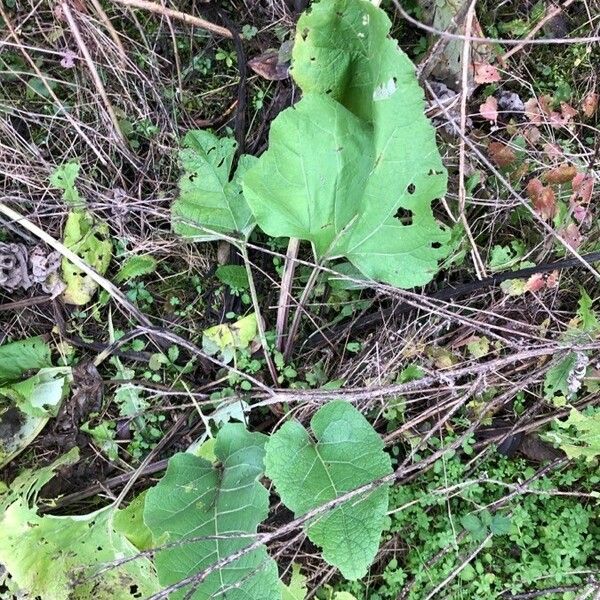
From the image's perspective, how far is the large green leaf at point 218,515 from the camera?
5.10 feet

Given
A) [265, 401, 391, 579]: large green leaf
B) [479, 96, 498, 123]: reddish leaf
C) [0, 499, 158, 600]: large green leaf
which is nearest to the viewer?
[265, 401, 391, 579]: large green leaf

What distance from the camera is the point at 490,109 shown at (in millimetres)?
1902

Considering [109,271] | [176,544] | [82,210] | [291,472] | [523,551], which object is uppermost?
[82,210]

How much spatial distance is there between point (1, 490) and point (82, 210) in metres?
0.87

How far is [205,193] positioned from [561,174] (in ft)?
3.45

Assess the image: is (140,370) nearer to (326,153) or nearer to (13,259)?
(13,259)

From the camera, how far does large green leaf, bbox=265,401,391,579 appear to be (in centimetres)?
153

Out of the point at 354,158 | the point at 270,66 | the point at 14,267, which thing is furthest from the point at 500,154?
the point at 14,267

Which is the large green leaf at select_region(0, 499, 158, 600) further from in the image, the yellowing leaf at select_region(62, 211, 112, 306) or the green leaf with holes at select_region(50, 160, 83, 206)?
the green leaf with holes at select_region(50, 160, 83, 206)

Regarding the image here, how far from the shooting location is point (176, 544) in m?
1.54

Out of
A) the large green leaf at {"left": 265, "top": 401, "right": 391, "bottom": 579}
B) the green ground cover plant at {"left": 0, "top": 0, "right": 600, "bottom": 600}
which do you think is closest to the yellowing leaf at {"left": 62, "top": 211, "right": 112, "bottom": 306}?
the green ground cover plant at {"left": 0, "top": 0, "right": 600, "bottom": 600}

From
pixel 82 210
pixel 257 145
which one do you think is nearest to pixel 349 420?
Result: pixel 257 145

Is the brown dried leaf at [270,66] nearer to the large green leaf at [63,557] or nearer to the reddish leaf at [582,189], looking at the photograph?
the reddish leaf at [582,189]

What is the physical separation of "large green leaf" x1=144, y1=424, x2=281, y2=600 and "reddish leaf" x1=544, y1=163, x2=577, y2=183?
113 cm
